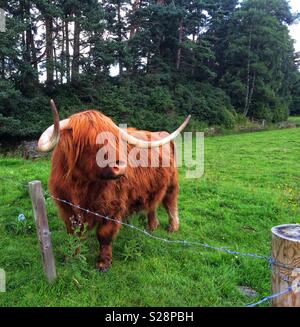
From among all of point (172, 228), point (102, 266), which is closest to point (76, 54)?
point (172, 228)

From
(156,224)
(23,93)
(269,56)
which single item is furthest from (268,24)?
(156,224)

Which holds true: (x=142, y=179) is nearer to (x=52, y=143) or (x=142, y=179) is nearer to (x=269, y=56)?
(x=52, y=143)

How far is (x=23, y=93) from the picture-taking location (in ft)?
52.5

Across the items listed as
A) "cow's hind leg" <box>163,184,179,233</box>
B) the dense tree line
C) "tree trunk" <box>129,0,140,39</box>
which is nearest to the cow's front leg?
"cow's hind leg" <box>163,184,179,233</box>

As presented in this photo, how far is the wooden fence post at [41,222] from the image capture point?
9.77 feet

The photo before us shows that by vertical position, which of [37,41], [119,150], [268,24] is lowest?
[119,150]

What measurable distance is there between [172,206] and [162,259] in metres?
1.21

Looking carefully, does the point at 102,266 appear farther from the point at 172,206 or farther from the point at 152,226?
the point at 172,206

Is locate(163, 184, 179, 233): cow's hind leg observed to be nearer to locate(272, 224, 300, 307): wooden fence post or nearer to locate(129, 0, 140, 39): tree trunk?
locate(272, 224, 300, 307): wooden fence post

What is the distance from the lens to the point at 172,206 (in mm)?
4934

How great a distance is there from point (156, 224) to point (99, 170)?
6.47ft

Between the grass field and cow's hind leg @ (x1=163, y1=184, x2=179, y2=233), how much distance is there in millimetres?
118

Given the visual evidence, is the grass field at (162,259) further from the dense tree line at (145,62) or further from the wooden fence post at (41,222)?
the dense tree line at (145,62)

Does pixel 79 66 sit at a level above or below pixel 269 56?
below
